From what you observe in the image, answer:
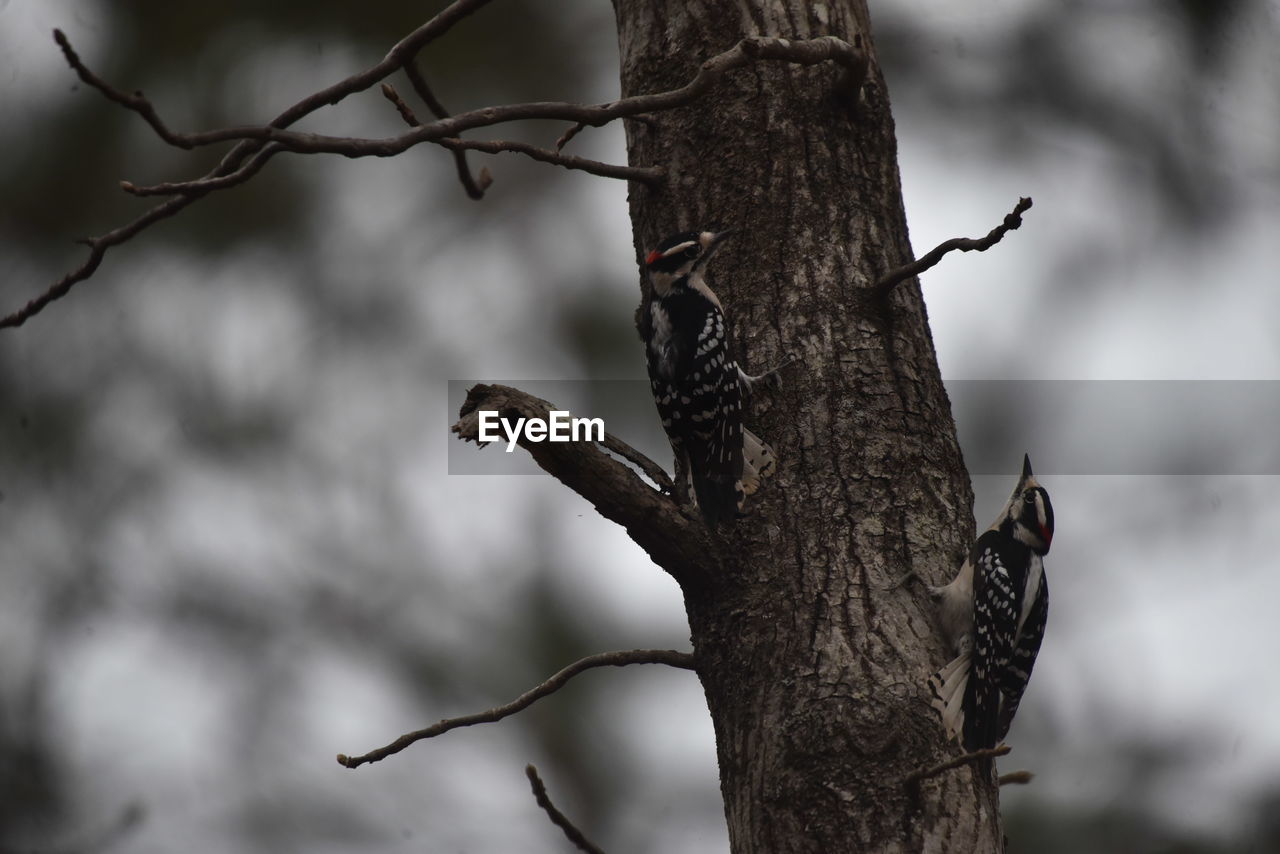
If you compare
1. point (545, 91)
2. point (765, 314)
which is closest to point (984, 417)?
point (545, 91)

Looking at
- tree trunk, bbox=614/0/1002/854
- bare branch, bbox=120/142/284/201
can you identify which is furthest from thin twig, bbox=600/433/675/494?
bare branch, bbox=120/142/284/201

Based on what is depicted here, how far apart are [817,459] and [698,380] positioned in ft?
1.99

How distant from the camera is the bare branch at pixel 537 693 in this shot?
222cm

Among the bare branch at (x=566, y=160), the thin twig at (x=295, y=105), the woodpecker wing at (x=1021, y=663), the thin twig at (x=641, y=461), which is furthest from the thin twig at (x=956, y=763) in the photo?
the thin twig at (x=295, y=105)

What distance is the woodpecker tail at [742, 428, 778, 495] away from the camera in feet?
7.58

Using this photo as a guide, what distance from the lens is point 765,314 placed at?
2469mm

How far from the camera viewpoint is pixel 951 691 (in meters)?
2.25

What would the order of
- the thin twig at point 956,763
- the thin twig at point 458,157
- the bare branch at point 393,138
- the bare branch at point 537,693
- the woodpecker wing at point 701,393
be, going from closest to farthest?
the thin twig at point 956,763 → the bare branch at point 393,138 → the bare branch at point 537,693 → the woodpecker wing at point 701,393 → the thin twig at point 458,157

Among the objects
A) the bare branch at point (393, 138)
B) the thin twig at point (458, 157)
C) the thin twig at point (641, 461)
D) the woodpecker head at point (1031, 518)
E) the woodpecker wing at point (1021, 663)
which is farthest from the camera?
the woodpecker head at point (1031, 518)

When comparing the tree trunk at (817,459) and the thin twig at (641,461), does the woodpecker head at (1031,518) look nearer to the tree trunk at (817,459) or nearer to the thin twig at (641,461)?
the tree trunk at (817,459)

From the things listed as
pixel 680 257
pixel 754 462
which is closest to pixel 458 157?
pixel 680 257

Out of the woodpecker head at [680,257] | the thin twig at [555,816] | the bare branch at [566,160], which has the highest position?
the bare branch at [566,160]

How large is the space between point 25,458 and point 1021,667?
17.7ft

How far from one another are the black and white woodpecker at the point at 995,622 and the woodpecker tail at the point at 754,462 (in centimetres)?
39
